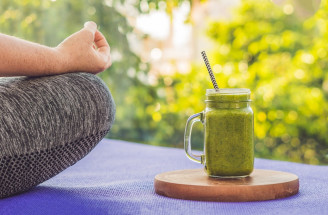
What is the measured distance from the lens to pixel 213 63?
15.4 ft

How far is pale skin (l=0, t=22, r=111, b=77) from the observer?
99 cm

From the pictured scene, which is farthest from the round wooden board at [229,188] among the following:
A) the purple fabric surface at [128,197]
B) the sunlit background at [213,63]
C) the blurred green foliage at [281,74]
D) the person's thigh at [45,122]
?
the blurred green foliage at [281,74]

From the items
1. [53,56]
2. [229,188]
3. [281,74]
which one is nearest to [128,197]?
[229,188]

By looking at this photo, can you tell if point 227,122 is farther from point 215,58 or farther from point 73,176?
point 215,58

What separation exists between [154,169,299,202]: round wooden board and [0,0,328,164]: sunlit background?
2.83 metres

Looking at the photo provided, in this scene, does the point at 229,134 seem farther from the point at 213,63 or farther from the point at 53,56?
the point at 213,63

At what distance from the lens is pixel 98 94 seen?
107 centimetres

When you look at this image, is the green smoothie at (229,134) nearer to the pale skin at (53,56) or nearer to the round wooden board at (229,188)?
the round wooden board at (229,188)

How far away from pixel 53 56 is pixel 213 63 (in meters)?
3.72

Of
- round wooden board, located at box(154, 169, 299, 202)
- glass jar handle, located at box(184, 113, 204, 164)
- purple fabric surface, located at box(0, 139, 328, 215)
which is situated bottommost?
purple fabric surface, located at box(0, 139, 328, 215)

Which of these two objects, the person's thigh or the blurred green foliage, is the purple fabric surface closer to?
the person's thigh

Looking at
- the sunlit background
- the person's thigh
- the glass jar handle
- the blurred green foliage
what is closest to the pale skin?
the person's thigh

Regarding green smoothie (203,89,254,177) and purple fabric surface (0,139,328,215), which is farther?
green smoothie (203,89,254,177)

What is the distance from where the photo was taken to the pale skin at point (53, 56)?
99 cm
